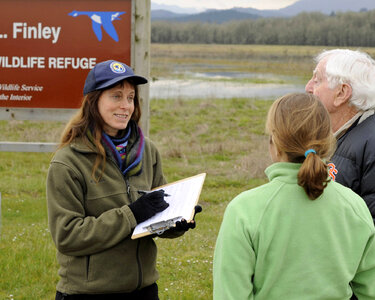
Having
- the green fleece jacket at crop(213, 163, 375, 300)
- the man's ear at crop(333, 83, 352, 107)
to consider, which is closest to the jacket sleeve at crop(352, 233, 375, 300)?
the green fleece jacket at crop(213, 163, 375, 300)

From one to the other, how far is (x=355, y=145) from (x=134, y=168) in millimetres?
1141

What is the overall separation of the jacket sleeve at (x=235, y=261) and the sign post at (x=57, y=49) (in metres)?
3.90

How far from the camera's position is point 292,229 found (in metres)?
2.13

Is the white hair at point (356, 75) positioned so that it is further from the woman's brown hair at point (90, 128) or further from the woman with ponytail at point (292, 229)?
the woman's brown hair at point (90, 128)

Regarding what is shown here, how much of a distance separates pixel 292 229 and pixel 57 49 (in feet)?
15.2

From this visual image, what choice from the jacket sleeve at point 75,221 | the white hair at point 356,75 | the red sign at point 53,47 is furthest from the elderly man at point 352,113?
the red sign at point 53,47

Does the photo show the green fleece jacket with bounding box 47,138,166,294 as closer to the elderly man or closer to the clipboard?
the clipboard

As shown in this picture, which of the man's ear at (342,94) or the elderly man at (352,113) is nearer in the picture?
the elderly man at (352,113)

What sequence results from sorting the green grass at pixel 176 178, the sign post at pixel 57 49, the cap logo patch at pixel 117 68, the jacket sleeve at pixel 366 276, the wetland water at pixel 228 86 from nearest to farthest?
the jacket sleeve at pixel 366 276 < the cap logo patch at pixel 117 68 < the green grass at pixel 176 178 < the sign post at pixel 57 49 < the wetland water at pixel 228 86

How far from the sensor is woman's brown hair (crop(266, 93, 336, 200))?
2.10 metres

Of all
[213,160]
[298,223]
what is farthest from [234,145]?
[298,223]

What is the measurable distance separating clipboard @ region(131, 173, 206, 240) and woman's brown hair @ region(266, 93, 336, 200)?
783 millimetres

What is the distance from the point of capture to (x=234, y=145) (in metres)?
13.0

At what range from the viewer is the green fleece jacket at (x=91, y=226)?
2754 mm
